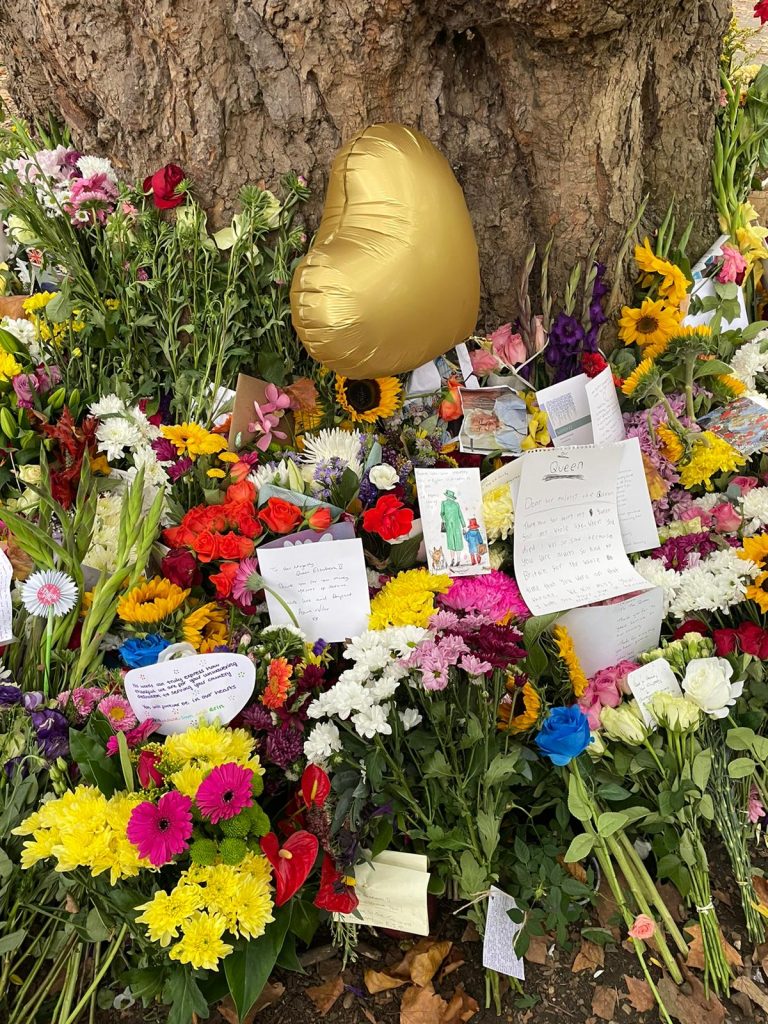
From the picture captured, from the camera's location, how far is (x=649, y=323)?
189 centimetres

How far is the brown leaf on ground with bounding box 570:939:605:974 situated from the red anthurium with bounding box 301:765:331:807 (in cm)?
52

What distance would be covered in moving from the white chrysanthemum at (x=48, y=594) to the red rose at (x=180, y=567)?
6.9 inches

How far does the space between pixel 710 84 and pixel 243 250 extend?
129 cm

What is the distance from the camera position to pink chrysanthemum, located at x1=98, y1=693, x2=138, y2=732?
4.04 feet

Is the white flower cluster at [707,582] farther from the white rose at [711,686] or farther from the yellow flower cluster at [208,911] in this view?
the yellow flower cluster at [208,911]

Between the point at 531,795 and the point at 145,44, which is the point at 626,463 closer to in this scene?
the point at 531,795

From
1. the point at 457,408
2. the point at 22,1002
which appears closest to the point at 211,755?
the point at 22,1002

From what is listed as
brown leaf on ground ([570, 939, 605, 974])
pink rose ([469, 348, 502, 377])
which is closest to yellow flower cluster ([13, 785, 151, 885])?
brown leaf on ground ([570, 939, 605, 974])

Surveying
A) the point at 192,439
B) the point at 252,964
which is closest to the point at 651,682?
the point at 252,964

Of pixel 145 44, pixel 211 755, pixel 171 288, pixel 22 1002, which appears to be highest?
pixel 145 44

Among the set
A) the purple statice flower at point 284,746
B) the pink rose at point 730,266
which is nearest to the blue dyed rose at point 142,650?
the purple statice flower at point 284,746

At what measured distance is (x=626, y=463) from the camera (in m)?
1.72

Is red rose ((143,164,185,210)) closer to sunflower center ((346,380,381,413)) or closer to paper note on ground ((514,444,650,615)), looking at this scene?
sunflower center ((346,380,381,413))

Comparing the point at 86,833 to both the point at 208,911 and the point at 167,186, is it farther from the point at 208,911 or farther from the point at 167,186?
the point at 167,186
